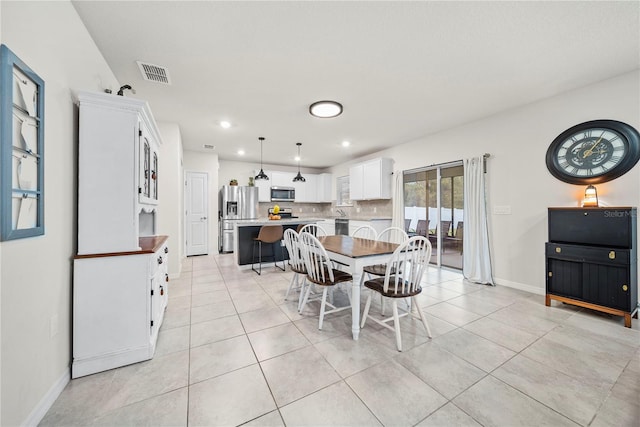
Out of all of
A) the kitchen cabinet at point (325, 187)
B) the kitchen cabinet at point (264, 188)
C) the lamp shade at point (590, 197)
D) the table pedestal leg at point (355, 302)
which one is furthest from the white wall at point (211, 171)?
the lamp shade at point (590, 197)

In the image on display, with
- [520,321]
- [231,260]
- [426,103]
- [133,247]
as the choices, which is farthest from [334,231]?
[133,247]

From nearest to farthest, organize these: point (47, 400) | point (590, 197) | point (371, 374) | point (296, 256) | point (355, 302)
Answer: point (47, 400), point (371, 374), point (355, 302), point (590, 197), point (296, 256)

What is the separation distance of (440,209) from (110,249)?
4805 mm

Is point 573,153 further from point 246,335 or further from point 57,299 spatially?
point 57,299

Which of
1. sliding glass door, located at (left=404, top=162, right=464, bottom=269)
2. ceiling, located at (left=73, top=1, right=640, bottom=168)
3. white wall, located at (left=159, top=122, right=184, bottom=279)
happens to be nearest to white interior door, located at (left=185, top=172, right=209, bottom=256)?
white wall, located at (left=159, top=122, right=184, bottom=279)

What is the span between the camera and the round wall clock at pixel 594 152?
2561 mm

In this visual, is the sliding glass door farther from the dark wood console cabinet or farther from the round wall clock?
the dark wood console cabinet

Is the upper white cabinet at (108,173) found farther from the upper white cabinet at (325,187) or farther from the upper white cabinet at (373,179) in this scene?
the upper white cabinet at (325,187)

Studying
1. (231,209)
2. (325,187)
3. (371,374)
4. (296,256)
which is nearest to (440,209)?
(296,256)

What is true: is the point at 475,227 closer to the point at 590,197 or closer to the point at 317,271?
the point at 590,197

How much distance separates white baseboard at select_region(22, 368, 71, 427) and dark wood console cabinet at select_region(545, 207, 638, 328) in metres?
4.51

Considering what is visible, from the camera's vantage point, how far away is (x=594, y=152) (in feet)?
9.11

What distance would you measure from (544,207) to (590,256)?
2.78ft

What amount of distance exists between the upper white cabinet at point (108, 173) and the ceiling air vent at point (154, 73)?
90cm
